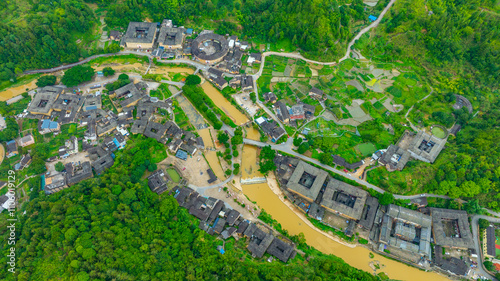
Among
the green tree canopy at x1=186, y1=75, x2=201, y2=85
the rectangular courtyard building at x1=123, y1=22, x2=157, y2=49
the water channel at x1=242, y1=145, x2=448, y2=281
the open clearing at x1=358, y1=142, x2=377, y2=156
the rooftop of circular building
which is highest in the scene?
the rectangular courtyard building at x1=123, y1=22, x2=157, y2=49

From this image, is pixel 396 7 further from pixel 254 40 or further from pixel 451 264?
pixel 451 264

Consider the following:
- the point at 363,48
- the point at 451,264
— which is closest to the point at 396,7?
the point at 363,48

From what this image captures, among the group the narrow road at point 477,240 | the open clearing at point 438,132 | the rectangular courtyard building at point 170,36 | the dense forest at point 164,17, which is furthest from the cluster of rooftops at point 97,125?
the narrow road at point 477,240

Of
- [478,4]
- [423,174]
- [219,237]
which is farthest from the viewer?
[478,4]

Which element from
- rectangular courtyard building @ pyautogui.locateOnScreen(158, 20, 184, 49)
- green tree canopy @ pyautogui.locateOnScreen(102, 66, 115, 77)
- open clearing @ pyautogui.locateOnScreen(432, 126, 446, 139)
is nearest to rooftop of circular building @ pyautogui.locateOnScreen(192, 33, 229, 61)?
rectangular courtyard building @ pyautogui.locateOnScreen(158, 20, 184, 49)

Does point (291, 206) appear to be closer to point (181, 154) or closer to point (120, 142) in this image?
point (181, 154)

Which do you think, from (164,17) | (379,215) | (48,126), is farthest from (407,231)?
(164,17)

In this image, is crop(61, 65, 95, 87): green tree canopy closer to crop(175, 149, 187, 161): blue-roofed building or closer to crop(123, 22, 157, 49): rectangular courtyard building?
crop(123, 22, 157, 49): rectangular courtyard building
